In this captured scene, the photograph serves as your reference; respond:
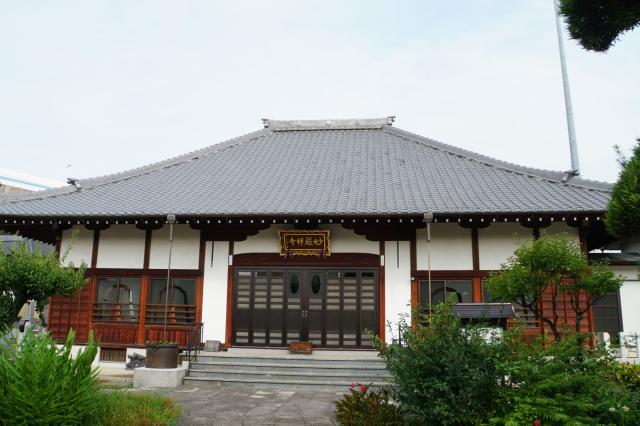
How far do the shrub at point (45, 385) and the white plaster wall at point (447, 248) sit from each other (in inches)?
390

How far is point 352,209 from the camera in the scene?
13.7 m

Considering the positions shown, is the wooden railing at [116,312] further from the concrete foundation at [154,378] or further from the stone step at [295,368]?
the concrete foundation at [154,378]

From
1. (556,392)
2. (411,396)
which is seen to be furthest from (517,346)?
(411,396)

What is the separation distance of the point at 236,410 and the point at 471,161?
470 inches

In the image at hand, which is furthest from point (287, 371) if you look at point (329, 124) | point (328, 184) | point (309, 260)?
point (329, 124)

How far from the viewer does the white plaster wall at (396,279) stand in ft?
47.0

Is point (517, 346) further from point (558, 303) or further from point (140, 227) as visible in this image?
point (140, 227)

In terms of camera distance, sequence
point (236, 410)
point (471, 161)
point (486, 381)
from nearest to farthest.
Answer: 1. point (486, 381)
2. point (236, 410)
3. point (471, 161)

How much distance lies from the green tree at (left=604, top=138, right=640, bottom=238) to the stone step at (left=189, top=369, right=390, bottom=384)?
8.02m

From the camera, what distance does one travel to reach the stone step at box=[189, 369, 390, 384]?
39.5 ft

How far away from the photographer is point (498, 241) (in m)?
14.3

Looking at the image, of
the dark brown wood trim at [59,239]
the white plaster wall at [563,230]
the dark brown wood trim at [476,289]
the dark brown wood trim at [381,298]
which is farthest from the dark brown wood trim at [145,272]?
the white plaster wall at [563,230]

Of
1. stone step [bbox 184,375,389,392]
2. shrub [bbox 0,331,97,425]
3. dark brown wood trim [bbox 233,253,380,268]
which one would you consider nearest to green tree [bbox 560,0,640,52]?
shrub [bbox 0,331,97,425]

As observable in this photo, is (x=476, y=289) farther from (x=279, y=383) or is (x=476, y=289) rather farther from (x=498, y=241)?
(x=279, y=383)
